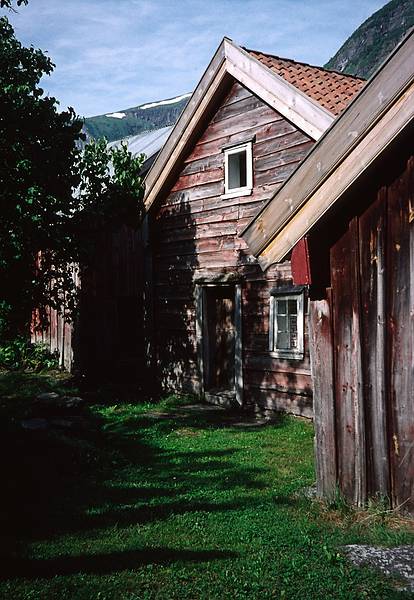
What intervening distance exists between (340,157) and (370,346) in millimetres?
1563

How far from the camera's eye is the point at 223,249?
10211mm

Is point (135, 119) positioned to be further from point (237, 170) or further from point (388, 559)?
point (388, 559)

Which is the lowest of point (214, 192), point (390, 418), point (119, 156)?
point (390, 418)

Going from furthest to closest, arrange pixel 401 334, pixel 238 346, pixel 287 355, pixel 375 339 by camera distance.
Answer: pixel 238 346
pixel 287 355
pixel 375 339
pixel 401 334

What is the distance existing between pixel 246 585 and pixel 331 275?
2.55 metres

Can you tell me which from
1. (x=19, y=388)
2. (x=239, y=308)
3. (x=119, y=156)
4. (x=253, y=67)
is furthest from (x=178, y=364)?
(x=253, y=67)

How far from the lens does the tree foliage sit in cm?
900

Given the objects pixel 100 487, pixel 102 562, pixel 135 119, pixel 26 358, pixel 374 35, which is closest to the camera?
pixel 102 562

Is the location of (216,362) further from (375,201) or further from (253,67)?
(375,201)

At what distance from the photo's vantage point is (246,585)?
3.49 m

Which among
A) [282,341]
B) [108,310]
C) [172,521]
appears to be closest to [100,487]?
[172,521]

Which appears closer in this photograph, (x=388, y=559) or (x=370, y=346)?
(x=388, y=559)

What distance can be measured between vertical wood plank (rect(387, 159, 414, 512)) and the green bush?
1131cm

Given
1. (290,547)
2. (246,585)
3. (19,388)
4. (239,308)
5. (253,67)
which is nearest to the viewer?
(246,585)
